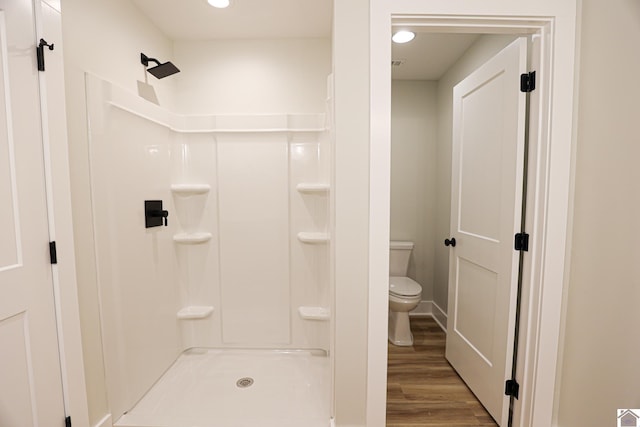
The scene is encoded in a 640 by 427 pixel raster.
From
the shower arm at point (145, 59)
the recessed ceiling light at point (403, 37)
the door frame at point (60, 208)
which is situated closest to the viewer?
the door frame at point (60, 208)

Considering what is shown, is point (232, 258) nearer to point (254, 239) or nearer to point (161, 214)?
point (254, 239)

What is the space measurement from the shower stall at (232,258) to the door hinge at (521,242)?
3.58ft

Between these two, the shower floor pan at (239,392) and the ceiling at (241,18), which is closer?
the shower floor pan at (239,392)

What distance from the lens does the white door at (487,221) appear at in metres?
1.51

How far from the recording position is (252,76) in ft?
7.16

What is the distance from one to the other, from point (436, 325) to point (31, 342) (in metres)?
3.01

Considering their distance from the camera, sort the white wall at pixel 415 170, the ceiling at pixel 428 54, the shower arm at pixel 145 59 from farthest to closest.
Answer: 1. the white wall at pixel 415 170
2. the ceiling at pixel 428 54
3. the shower arm at pixel 145 59

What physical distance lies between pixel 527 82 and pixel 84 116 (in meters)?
2.21

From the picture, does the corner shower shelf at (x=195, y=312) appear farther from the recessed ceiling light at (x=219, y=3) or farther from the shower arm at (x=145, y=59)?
the recessed ceiling light at (x=219, y=3)

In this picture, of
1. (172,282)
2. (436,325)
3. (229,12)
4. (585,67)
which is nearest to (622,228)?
(585,67)

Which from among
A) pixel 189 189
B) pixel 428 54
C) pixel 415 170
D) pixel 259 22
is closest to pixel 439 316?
pixel 415 170

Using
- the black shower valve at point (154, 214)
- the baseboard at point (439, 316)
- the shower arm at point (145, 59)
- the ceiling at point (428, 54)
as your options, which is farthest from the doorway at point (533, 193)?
the black shower valve at point (154, 214)

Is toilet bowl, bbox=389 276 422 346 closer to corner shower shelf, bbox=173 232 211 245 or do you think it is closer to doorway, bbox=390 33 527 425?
doorway, bbox=390 33 527 425

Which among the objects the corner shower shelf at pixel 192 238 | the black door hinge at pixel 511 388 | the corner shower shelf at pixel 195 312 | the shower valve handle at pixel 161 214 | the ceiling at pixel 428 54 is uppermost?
the ceiling at pixel 428 54
